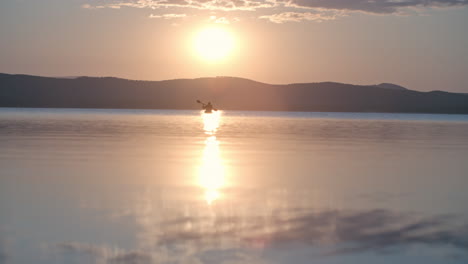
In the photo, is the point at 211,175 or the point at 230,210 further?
the point at 211,175

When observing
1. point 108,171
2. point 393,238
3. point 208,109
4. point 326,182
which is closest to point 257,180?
point 326,182

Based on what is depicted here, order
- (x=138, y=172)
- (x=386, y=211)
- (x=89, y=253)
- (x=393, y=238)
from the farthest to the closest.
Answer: (x=138, y=172) < (x=386, y=211) < (x=393, y=238) < (x=89, y=253)

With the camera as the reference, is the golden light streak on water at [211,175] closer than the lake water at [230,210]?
No

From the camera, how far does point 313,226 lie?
992 centimetres

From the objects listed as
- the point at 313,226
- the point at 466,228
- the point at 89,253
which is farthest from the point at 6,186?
the point at 466,228

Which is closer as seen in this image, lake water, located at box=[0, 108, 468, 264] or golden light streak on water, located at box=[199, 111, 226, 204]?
lake water, located at box=[0, 108, 468, 264]

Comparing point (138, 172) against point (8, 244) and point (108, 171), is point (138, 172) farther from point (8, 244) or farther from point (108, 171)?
point (8, 244)

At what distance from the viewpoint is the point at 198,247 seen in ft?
27.6

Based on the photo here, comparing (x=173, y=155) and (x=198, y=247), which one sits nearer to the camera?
Result: (x=198, y=247)

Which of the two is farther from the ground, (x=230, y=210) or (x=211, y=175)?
(x=211, y=175)

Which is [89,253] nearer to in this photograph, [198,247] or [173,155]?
[198,247]

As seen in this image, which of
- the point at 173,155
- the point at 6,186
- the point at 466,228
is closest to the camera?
the point at 466,228

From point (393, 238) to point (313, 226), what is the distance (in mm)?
1409

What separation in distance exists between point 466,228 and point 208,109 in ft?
323
